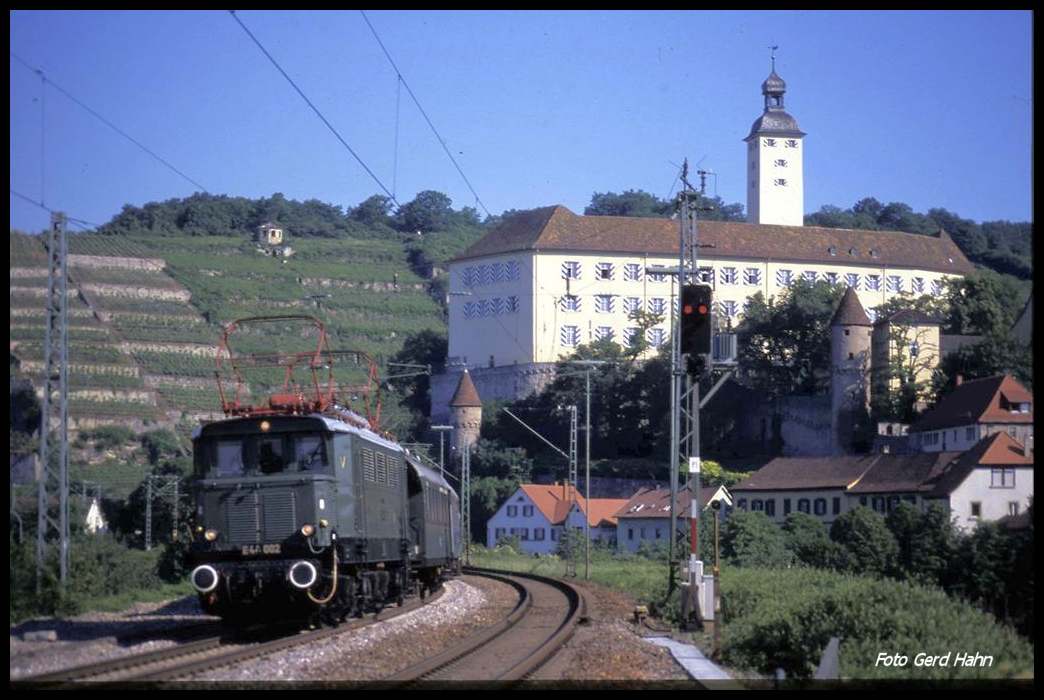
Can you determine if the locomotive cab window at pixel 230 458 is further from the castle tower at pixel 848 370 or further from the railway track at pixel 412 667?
the castle tower at pixel 848 370

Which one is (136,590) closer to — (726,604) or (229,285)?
(726,604)

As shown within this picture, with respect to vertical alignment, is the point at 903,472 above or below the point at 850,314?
below

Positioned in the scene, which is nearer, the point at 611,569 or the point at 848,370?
the point at 611,569

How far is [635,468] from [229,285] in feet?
168

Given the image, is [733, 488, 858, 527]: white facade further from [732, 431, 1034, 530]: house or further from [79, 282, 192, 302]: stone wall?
[79, 282, 192, 302]: stone wall

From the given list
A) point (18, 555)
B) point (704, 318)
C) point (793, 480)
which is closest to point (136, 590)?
point (18, 555)

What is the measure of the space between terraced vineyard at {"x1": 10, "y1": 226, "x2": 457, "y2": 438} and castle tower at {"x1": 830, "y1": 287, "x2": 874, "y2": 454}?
42.6 meters

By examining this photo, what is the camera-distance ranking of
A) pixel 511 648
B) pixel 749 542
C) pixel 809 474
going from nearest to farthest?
pixel 511 648
pixel 749 542
pixel 809 474

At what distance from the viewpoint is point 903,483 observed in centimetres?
9175

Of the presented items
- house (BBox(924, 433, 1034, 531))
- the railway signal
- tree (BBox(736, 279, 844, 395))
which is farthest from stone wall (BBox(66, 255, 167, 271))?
the railway signal

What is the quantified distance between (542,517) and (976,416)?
29.9 m

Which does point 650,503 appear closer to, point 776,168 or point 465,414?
point 465,414

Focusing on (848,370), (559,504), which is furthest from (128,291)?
(848,370)

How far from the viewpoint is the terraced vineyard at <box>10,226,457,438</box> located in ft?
193
